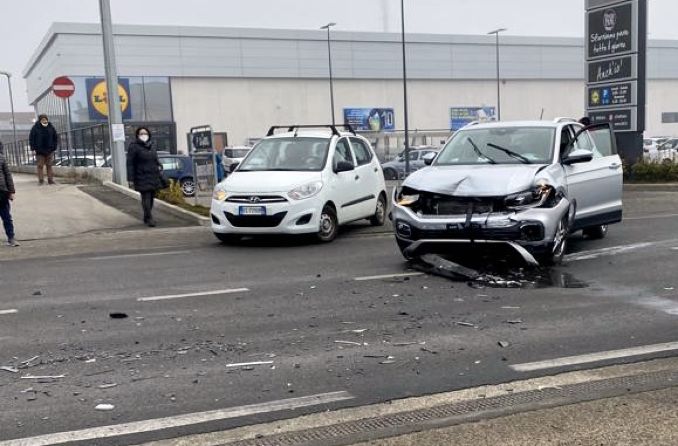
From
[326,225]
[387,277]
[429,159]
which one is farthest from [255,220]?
→ [387,277]

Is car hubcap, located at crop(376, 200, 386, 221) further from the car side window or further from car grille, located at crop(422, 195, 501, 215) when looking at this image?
car grille, located at crop(422, 195, 501, 215)

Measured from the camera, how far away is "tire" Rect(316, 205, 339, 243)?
11.2 metres

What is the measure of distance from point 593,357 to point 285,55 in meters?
59.0

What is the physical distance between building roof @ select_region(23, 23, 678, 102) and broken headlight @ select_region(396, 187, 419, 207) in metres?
51.0

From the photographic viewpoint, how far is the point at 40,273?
9.16 meters

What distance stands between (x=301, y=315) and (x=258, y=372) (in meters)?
1.61

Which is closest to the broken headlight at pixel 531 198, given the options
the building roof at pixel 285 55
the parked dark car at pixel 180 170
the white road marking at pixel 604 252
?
the white road marking at pixel 604 252

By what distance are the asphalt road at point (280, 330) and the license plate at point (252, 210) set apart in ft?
3.05

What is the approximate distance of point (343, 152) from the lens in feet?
40.1

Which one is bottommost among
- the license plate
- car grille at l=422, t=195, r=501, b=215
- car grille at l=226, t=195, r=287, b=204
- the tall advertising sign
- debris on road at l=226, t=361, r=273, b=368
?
debris on road at l=226, t=361, r=273, b=368

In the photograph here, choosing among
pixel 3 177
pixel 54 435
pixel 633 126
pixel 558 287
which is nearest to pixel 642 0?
pixel 633 126

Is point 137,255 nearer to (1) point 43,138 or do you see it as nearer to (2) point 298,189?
(2) point 298,189

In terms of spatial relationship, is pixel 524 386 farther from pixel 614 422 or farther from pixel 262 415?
pixel 262 415

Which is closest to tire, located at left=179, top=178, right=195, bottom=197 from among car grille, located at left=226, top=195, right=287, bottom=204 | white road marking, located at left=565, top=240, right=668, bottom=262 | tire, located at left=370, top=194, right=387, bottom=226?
tire, located at left=370, top=194, right=387, bottom=226
